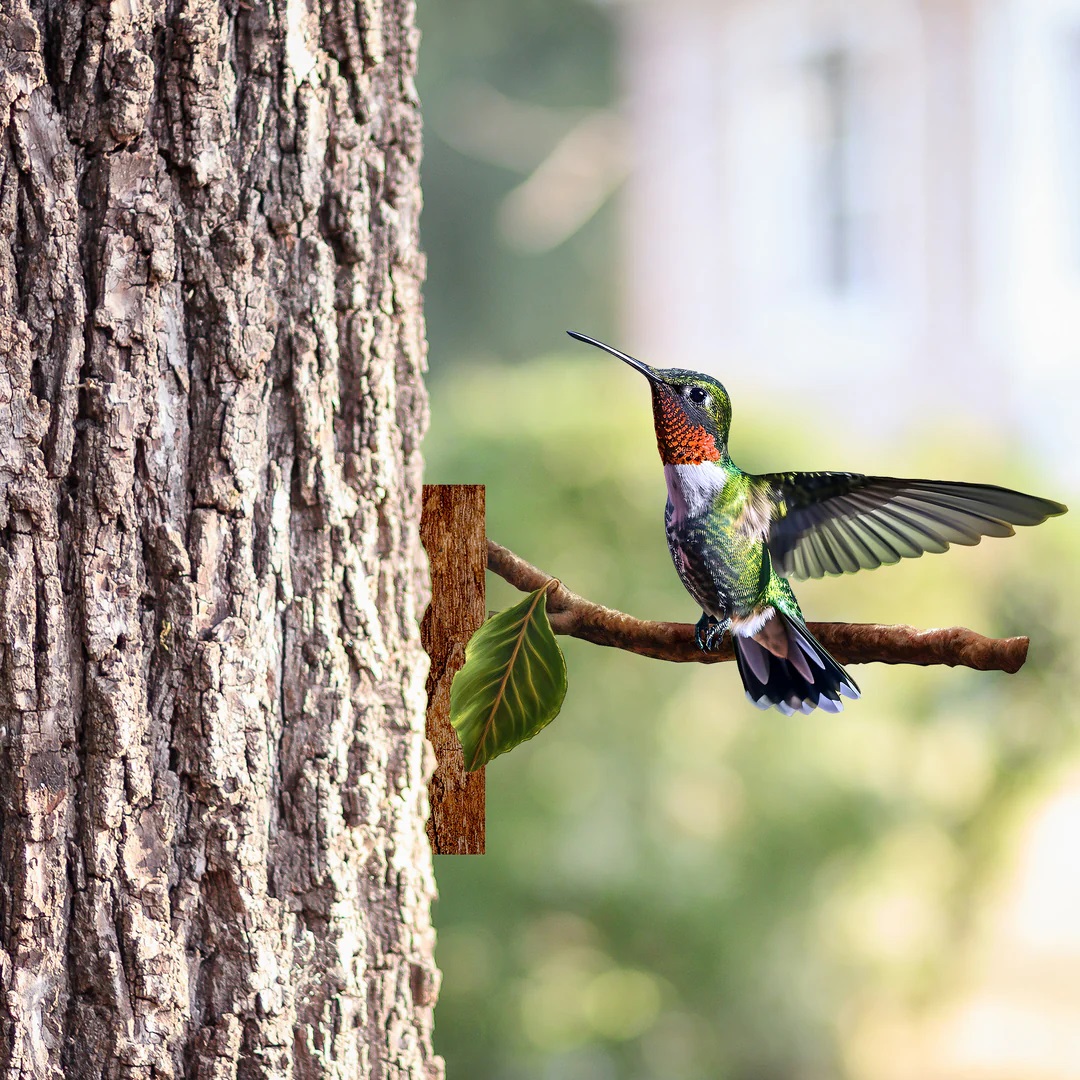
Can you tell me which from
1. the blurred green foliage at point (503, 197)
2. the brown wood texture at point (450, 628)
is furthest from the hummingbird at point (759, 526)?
the blurred green foliage at point (503, 197)

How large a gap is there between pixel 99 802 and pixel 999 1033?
2.77 metres

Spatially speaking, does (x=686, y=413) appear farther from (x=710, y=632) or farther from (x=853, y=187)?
(x=853, y=187)

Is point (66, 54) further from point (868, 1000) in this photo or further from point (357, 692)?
point (868, 1000)

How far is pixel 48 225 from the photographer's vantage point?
0.55 metres

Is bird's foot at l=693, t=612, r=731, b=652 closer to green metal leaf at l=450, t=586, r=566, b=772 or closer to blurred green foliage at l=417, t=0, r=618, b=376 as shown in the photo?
green metal leaf at l=450, t=586, r=566, b=772

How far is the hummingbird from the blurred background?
693 mm

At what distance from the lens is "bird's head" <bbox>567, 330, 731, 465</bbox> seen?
620 millimetres

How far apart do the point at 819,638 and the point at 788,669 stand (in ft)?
0.10

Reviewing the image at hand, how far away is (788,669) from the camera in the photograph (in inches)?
25.0

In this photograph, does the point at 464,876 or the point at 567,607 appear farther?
the point at 464,876

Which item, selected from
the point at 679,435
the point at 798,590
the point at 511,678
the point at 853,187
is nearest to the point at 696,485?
the point at 679,435

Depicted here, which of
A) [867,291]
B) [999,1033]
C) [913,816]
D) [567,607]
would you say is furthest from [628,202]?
[567,607]

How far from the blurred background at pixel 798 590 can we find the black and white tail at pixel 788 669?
695mm

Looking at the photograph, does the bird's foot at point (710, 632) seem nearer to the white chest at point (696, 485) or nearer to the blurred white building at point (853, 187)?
the white chest at point (696, 485)
